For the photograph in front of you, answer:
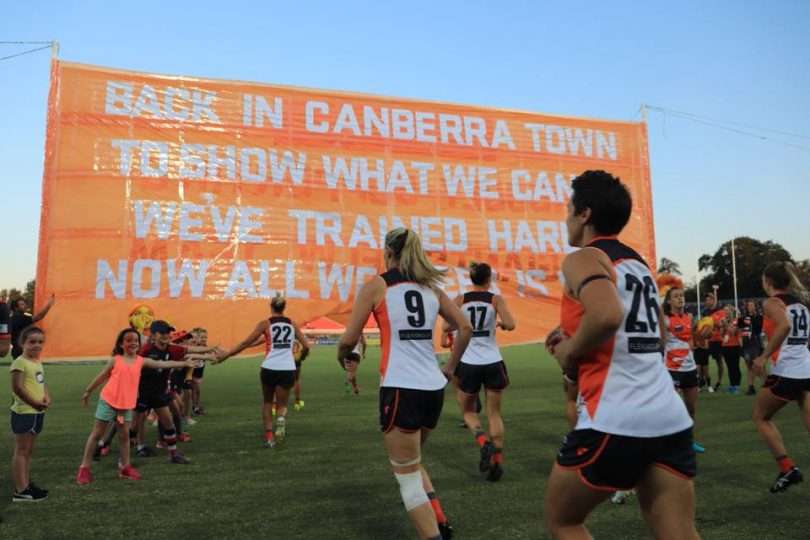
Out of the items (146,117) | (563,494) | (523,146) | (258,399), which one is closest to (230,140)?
(146,117)

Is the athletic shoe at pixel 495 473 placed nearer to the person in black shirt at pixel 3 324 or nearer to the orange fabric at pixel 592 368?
the orange fabric at pixel 592 368

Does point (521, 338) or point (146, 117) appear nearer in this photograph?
point (146, 117)

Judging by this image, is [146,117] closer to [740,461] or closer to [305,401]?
[305,401]

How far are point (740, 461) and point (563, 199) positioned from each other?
12966 millimetres

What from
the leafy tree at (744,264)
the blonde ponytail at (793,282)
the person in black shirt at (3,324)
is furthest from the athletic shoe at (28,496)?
the leafy tree at (744,264)

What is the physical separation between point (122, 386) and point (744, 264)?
9734cm

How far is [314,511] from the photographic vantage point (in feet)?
19.3

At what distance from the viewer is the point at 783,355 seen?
6520 mm

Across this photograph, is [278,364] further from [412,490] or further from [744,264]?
[744,264]

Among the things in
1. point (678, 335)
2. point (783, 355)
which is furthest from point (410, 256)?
point (678, 335)

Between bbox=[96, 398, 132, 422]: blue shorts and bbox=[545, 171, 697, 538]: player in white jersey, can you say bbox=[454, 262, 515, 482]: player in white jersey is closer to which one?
bbox=[96, 398, 132, 422]: blue shorts

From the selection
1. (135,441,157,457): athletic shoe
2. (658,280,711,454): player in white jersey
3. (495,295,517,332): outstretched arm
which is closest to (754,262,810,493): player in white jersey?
(658,280,711,454): player in white jersey

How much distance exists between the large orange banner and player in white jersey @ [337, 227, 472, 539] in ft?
42.3

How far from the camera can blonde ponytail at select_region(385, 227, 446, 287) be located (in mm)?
4402
